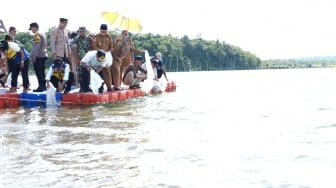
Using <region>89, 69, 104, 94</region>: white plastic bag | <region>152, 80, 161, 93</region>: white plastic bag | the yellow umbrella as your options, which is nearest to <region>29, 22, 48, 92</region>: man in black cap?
<region>89, 69, 104, 94</region>: white plastic bag

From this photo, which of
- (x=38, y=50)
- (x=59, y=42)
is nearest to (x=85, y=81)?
(x=59, y=42)

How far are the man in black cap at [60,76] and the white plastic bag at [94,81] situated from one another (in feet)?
1.38

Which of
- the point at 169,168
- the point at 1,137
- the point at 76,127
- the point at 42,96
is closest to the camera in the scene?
the point at 169,168

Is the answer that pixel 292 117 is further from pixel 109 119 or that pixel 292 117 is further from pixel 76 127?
pixel 76 127

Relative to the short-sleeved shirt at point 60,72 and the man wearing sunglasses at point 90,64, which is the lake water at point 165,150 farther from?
the man wearing sunglasses at point 90,64

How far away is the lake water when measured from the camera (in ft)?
13.7

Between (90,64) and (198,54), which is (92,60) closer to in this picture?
(90,64)

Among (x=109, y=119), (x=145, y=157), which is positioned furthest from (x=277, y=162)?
(x=109, y=119)

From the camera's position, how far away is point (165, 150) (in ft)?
17.9

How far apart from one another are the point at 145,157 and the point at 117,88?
714cm

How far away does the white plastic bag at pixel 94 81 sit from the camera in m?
10.4

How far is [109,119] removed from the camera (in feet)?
27.1

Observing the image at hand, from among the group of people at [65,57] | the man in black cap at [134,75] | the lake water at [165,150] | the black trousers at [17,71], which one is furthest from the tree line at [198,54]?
the lake water at [165,150]

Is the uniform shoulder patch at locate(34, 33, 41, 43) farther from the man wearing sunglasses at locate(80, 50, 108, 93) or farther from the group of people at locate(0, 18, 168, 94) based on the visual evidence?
the man wearing sunglasses at locate(80, 50, 108, 93)
